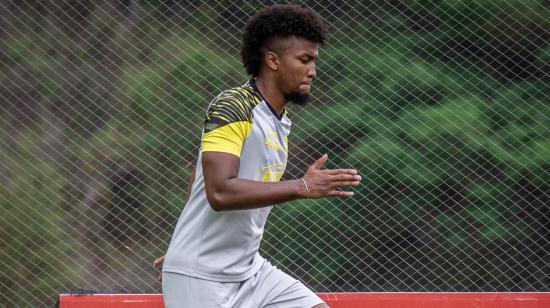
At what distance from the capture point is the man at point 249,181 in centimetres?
286

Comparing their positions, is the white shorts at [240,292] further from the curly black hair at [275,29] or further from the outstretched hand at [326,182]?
the curly black hair at [275,29]

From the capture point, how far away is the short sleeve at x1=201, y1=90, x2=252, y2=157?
2.88 metres

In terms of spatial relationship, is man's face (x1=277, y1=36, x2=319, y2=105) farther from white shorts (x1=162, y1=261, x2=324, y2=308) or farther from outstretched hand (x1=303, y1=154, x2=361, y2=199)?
white shorts (x1=162, y1=261, x2=324, y2=308)

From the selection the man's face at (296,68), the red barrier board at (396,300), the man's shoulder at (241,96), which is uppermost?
the man's face at (296,68)

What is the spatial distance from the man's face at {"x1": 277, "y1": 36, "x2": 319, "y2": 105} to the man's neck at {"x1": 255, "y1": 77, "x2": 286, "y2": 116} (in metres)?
0.02

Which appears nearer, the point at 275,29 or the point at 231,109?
the point at 231,109

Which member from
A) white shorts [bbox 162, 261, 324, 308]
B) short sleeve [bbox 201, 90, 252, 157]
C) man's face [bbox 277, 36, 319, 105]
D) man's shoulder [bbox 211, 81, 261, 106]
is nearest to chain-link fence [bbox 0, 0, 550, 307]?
white shorts [bbox 162, 261, 324, 308]

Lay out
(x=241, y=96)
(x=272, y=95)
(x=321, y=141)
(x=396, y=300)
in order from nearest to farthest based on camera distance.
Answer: (x=241, y=96) < (x=272, y=95) < (x=396, y=300) < (x=321, y=141)

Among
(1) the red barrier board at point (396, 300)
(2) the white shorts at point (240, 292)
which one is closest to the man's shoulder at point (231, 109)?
(2) the white shorts at point (240, 292)

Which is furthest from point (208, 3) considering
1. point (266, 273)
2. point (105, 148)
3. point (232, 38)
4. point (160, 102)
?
point (266, 273)

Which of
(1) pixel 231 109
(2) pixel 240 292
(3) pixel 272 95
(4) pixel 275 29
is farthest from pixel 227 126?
(2) pixel 240 292

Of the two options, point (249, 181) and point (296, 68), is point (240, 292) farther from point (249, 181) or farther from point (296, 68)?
point (296, 68)

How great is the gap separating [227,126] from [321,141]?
2762 mm

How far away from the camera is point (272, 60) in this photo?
3.21 metres
